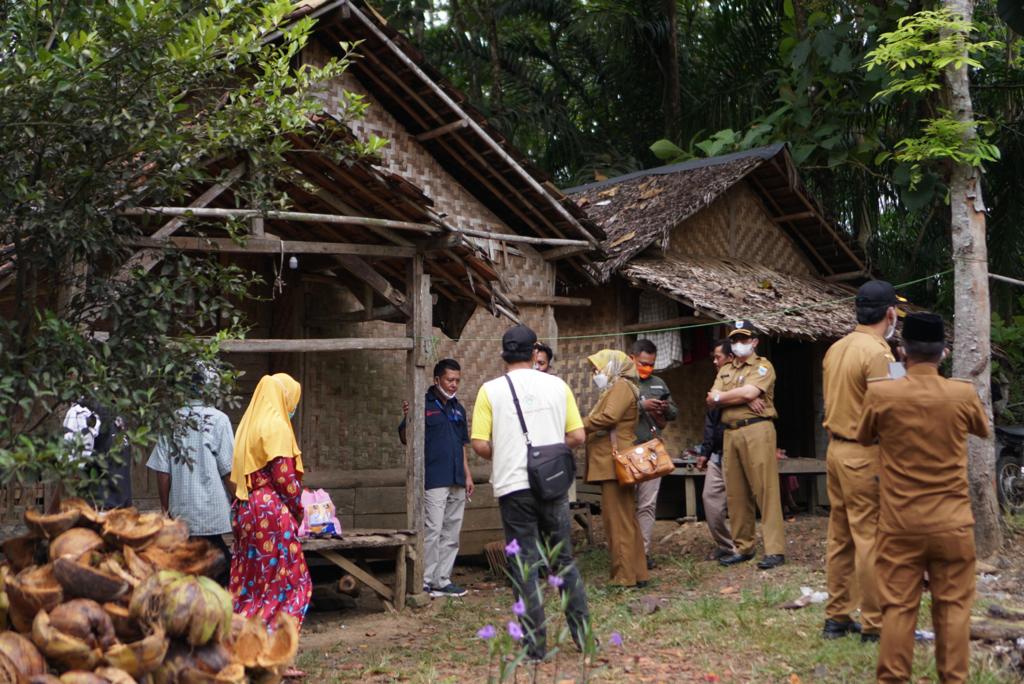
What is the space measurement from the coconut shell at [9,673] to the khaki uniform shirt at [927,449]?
12.7 ft

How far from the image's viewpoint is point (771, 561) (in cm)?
909

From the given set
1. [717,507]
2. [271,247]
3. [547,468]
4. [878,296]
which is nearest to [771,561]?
[717,507]

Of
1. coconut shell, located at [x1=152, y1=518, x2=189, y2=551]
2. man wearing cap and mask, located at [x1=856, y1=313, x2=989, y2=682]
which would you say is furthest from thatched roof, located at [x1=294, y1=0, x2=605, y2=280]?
man wearing cap and mask, located at [x1=856, y1=313, x2=989, y2=682]

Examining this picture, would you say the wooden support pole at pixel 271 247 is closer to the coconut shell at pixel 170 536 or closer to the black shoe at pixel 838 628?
the coconut shell at pixel 170 536

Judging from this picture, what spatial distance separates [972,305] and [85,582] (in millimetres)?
7113

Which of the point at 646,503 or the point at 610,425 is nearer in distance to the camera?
the point at 610,425

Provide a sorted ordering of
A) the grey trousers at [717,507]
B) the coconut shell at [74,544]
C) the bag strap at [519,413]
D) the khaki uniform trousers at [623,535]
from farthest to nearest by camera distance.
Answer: the grey trousers at [717,507]
the khaki uniform trousers at [623,535]
the bag strap at [519,413]
the coconut shell at [74,544]

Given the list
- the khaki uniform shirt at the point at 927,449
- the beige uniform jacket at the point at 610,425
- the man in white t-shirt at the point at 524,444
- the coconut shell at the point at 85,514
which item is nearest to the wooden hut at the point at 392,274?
the beige uniform jacket at the point at 610,425

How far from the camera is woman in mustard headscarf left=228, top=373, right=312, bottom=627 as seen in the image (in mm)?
6598

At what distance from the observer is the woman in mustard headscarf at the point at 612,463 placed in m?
8.81

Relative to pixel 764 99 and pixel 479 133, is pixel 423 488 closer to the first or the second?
pixel 479 133

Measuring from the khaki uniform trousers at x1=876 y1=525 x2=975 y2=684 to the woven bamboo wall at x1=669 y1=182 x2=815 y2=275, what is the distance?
8195 mm

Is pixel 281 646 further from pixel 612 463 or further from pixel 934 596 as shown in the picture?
pixel 612 463

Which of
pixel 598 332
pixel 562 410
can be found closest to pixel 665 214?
pixel 598 332
